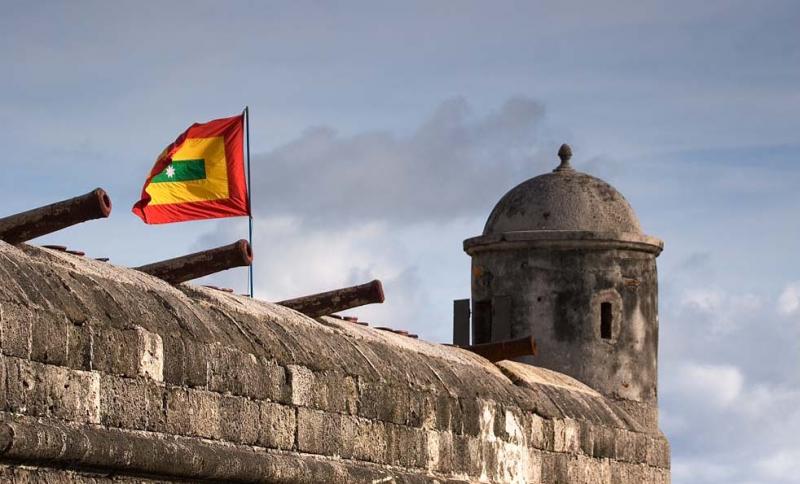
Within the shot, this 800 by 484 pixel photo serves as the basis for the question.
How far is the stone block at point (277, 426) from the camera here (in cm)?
852

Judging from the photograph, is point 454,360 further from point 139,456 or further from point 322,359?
point 139,456

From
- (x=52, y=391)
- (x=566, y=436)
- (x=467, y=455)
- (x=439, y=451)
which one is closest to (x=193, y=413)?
(x=52, y=391)

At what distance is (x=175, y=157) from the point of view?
32.5 ft

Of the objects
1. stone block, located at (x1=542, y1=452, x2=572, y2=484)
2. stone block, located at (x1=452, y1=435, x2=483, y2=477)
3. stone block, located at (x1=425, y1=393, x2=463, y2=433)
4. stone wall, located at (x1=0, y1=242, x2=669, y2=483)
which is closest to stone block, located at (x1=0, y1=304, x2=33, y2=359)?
stone wall, located at (x1=0, y1=242, x2=669, y2=483)

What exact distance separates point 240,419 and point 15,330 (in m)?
1.67

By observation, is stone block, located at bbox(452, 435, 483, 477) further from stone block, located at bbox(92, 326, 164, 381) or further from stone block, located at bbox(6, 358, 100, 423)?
stone block, located at bbox(6, 358, 100, 423)

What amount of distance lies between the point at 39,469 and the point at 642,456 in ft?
24.7

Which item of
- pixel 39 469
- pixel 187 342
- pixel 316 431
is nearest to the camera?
pixel 39 469

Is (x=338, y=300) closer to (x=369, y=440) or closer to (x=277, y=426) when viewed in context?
(x=369, y=440)

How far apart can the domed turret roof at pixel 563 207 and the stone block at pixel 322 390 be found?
→ 6478 millimetres

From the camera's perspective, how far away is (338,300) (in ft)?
33.3

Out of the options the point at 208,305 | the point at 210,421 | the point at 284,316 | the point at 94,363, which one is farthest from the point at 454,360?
the point at 94,363

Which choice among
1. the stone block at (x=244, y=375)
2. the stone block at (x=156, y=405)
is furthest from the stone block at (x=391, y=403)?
the stone block at (x=156, y=405)

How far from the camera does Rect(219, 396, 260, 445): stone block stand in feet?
26.9
